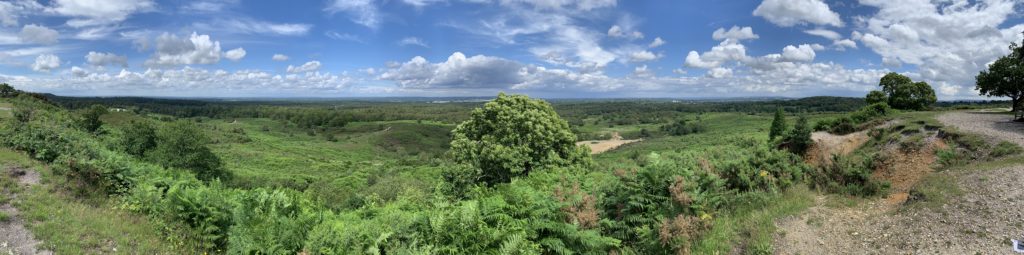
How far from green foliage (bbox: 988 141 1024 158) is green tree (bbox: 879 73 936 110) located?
1351 inches

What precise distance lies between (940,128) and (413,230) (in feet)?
69.7

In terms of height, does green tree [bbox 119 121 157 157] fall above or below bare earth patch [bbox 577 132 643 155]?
above

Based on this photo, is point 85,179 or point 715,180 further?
point 85,179

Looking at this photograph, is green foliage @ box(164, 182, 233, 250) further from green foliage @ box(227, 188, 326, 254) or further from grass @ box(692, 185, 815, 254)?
grass @ box(692, 185, 815, 254)

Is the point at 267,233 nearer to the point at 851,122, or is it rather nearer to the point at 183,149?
the point at 851,122

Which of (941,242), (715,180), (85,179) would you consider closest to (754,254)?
(715,180)

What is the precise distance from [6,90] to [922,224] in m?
126

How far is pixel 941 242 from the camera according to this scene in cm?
844

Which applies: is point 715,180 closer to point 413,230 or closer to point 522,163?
point 413,230

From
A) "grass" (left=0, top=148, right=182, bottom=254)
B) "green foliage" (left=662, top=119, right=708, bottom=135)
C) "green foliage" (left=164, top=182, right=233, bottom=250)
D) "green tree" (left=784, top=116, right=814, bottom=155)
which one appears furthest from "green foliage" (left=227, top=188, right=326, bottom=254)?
"green foliage" (left=662, top=119, right=708, bottom=135)

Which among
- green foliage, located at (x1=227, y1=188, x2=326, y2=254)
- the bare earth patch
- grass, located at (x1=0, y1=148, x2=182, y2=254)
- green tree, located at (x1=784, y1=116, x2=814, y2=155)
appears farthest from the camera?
the bare earth patch

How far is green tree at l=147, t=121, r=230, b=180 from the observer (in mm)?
31750

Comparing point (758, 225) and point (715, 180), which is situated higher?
point (715, 180)

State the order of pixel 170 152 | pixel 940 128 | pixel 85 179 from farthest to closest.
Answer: pixel 170 152 → pixel 940 128 → pixel 85 179
